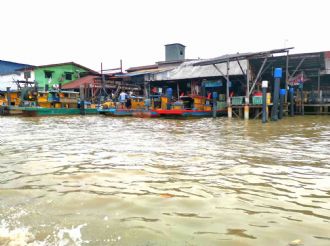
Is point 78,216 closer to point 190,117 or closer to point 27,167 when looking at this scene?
point 27,167

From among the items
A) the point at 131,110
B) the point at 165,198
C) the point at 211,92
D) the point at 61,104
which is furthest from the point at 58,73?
the point at 165,198

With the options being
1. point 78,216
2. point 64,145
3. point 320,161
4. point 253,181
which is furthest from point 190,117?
point 78,216

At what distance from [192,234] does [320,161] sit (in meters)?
3.99

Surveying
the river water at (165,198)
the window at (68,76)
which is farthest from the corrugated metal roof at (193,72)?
the river water at (165,198)

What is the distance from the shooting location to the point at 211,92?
85.9 feet

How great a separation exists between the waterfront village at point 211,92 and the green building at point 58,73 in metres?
5.52

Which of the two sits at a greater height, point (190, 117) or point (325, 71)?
point (325, 71)

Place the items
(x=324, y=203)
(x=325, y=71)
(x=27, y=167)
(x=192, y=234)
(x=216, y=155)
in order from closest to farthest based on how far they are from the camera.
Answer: (x=192, y=234)
(x=324, y=203)
(x=27, y=167)
(x=216, y=155)
(x=325, y=71)

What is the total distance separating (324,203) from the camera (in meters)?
3.32

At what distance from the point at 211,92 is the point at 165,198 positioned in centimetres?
2342

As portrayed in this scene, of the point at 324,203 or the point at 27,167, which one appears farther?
the point at 27,167

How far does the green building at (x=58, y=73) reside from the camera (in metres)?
35.6

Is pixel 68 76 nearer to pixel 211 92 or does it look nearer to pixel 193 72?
pixel 193 72

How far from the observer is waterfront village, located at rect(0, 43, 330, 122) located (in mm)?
18969
